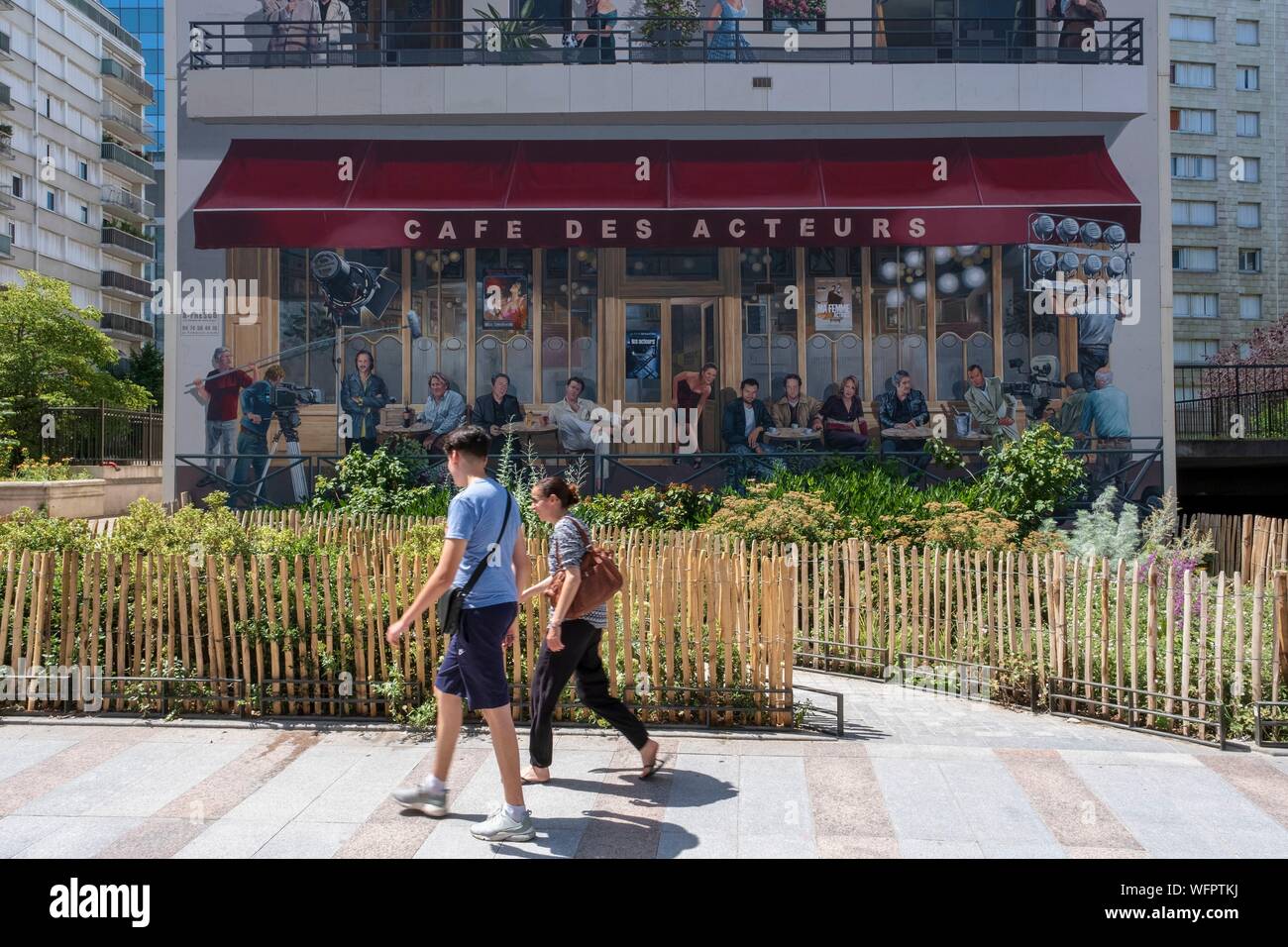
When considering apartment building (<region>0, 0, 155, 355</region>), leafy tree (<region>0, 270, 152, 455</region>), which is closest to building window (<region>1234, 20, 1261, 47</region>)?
leafy tree (<region>0, 270, 152, 455</region>)

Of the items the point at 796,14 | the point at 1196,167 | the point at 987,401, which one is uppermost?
the point at 1196,167

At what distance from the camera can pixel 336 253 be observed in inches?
694

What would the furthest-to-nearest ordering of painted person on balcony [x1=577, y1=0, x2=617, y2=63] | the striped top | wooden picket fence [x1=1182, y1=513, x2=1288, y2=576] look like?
painted person on balcony [x1=577, y1=0, x2=617, y2=63]
wooden picket fence [x1=1182, y1=513, x2=1288, y2=576]
the striped top

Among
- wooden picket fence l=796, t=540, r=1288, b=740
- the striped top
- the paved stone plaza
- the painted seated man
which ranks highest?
the painted seated man

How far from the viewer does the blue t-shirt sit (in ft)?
16.5

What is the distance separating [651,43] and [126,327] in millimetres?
48418

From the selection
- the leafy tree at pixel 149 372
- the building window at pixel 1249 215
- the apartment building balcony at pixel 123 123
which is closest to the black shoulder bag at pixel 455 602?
the leafy tree at pixel 149 372

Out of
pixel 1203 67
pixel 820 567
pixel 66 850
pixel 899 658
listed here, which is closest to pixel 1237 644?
pixel 899 658

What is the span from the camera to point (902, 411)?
687 inches

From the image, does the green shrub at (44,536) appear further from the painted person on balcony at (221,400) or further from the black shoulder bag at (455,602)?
the painted person on balcony at (221,400)

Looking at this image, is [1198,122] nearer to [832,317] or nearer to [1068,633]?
[832,317]

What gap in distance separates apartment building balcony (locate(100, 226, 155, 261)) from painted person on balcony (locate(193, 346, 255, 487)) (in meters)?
44.3

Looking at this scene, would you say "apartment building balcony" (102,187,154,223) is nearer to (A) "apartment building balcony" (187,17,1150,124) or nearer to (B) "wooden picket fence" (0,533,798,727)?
(A) "apartment building balcony" (187,17,1150,124)

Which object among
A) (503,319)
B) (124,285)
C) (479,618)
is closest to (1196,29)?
(503,319)
